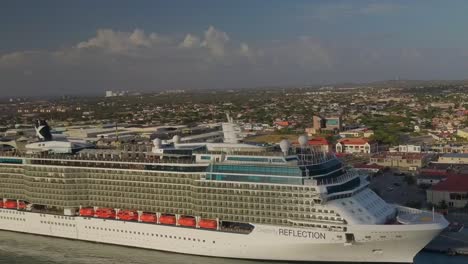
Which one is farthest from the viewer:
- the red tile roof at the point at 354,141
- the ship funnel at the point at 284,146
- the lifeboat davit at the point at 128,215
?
the red tile roof at the point at 354,141

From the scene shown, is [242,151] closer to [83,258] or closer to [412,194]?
[83,258]

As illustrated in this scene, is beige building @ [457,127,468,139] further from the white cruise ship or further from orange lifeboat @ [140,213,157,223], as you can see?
orange lifeboat @ [140,213,157,223]

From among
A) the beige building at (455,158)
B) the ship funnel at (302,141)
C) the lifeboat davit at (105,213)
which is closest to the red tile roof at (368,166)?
the beige building at (455,158)

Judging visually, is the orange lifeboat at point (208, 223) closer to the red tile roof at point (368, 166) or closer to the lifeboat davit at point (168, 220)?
the lifeboat davit at point (168, 220)

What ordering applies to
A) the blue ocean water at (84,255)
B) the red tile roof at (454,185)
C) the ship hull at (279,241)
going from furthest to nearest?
1. the red tile roof at (454,185)
2. the blue ocean water at (84,255)
3. the ship hull at (279,241)

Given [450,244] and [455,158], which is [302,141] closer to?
[450,244]

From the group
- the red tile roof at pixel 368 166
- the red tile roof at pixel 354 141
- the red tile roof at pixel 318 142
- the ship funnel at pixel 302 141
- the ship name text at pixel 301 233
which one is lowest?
the red tile roof at pixel 368 166

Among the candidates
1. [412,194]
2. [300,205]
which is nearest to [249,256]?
[300,205]

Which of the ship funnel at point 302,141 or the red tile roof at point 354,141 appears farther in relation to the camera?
the red tile roof at point 354,141

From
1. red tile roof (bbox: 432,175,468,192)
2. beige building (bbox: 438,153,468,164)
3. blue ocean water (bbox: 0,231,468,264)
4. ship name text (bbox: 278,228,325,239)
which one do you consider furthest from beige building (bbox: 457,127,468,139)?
ship name text (bbox: 278,228,325,239)
